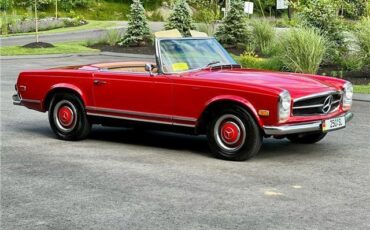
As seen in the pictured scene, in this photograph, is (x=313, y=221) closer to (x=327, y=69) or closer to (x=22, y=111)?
(x=22, y=111)

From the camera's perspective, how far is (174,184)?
20.2ft

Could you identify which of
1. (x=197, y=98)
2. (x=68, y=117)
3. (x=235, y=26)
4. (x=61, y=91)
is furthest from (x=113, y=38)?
(x=197, y=98)

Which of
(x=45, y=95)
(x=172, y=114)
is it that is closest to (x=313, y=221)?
(x=172, y=114)

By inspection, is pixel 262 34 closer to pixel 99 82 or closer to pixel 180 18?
pixel 180 18

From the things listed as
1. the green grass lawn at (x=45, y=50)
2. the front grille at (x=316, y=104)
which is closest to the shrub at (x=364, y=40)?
the front grille at (x=316, y=104)

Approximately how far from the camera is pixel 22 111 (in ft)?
36.8

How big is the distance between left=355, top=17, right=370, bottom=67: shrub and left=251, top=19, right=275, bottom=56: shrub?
6.42m

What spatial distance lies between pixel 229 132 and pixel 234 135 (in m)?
0.07

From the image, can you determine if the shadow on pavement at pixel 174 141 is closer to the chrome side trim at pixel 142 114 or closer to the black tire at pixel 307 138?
the black tire at pixel 307 138

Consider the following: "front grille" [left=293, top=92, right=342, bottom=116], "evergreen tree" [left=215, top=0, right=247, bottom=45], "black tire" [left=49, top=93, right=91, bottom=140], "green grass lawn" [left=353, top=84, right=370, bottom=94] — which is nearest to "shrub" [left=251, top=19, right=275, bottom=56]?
"evergreen tree" [left=215, top=0, right=247, bottom=45]

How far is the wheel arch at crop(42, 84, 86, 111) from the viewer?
841 centimetres

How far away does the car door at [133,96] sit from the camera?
7.71 meters

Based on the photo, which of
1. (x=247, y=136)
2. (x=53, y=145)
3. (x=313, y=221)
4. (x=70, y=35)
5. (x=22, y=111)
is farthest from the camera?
(x=70, y=35)

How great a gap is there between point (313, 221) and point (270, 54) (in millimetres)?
16829
